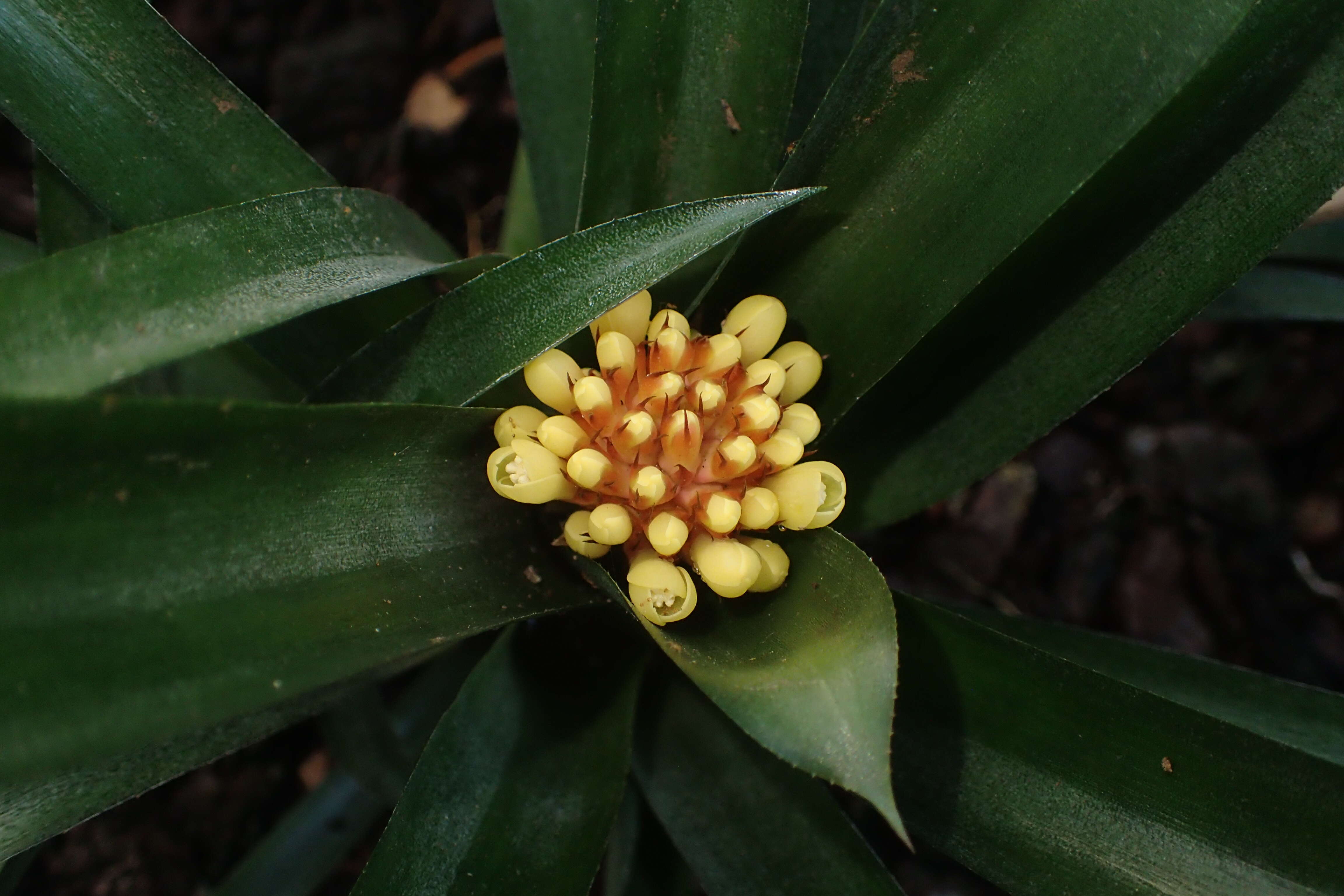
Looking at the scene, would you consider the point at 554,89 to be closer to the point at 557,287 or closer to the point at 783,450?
the point at 557,287

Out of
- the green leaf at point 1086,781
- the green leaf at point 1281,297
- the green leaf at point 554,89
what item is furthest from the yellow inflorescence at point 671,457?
the green leaf at point 1281,297

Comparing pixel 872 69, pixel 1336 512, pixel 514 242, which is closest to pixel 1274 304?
pixel 1336 512

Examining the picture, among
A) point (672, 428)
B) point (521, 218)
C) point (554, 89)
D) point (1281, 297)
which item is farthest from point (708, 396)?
point (1281, 297)

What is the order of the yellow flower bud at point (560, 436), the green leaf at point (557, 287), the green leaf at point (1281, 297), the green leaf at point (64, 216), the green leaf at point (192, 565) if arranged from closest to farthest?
1. the green leaf at point (192, 565)
2. the green leaf at point (557, 287)
3. the yellow flower bud at point (560, 436)
4. the green leaf at point (64, 216)
5. the green leaf at point (1281, 297)

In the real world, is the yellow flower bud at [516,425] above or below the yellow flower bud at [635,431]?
below

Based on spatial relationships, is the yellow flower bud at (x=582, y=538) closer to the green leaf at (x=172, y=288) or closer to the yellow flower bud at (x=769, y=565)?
the yellow flower bud at (x=769, y=565)

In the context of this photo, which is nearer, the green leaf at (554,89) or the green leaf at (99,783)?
the green leaf at (99,783)
